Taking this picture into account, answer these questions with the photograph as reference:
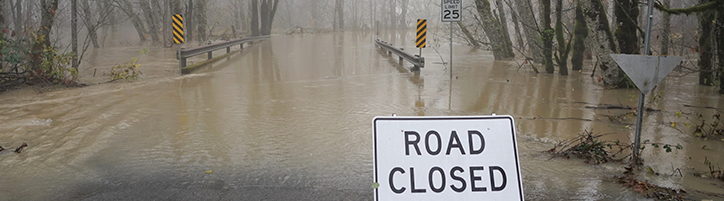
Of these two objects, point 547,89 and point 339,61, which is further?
point 339,61

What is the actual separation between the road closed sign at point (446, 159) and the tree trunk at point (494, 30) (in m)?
17.9

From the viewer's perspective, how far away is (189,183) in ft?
17.7

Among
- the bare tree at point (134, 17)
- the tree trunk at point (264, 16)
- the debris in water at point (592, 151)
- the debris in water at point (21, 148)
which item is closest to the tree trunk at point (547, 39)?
the debris in water at point (592, 151)

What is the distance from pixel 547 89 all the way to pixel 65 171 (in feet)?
33.2

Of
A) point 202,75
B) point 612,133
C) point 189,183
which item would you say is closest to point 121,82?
point 202,75

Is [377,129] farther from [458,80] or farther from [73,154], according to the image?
[458,80]

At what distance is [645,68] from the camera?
531 cm

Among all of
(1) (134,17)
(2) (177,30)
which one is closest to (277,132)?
(2) (177,30)

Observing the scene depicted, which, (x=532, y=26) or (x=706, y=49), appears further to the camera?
(x=532, y=26)

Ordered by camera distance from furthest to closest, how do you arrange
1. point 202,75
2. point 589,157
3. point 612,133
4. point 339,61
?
point 339,61 → point 202,75 → point 612,133 → point 589,157

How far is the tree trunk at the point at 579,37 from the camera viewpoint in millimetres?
15188

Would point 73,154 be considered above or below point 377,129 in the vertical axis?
below

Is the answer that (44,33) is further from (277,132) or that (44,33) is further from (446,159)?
(446,159)

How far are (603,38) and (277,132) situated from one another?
28.6 ft
